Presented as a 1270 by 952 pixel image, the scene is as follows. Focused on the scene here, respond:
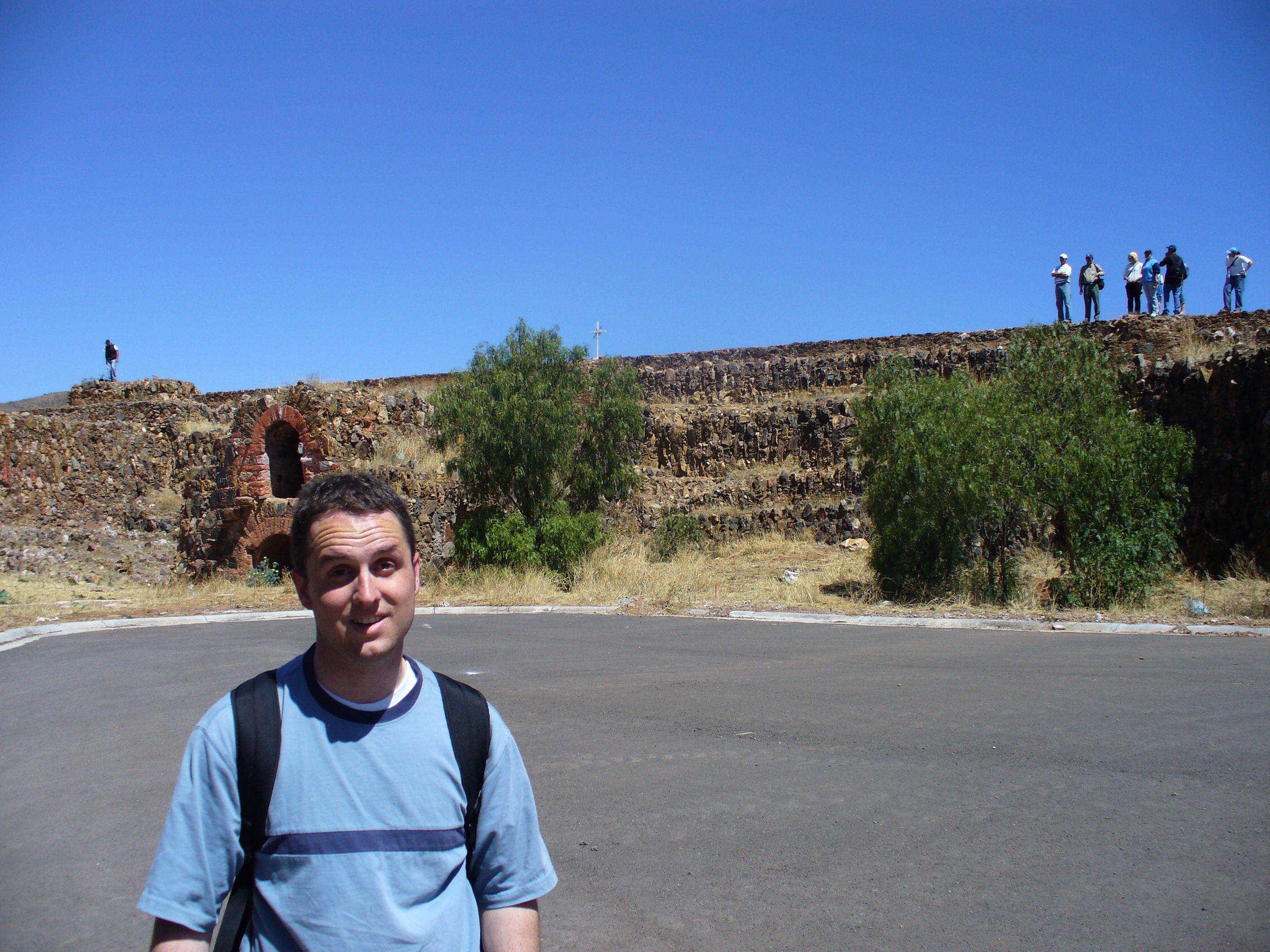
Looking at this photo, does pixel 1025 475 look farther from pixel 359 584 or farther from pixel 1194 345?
pixel 359 584

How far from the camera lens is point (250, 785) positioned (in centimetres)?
212

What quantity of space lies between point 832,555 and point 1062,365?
9.71 m

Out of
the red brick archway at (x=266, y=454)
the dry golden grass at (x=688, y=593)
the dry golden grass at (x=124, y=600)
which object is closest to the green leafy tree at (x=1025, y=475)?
the dry golden grass at (x=688, y=593)

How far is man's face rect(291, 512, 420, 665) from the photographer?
226 cm

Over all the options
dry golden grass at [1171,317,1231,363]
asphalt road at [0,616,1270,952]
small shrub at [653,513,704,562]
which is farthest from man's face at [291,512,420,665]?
dry golden grass at [1171,317,1231,363]

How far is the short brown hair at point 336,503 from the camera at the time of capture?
2.42 meters

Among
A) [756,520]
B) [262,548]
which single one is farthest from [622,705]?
[756,520]

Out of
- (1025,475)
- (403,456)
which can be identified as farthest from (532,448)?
(1025,475)

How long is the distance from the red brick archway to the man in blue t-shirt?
71.8 feet

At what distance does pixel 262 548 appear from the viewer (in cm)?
2311

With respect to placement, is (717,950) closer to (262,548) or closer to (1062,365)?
(1062,365)

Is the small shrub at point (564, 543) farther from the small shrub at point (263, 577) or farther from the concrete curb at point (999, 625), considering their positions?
the small shrub at point (263, 577)

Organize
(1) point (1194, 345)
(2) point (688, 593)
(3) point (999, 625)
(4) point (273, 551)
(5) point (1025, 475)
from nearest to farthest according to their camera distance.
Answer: (3) point (999, 625) → (5) point (1025, 475) → (2) point (688, 593) → (4) point (273, 551) → (1) point (1194, 345)

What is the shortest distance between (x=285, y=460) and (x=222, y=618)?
9.10m
